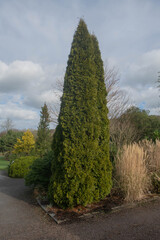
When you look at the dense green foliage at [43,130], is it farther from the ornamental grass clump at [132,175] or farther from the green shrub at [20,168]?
the ornamental grass clump at [132,175]

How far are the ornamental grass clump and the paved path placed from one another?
316 millimetres

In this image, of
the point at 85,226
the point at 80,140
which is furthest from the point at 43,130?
the point at 85,226

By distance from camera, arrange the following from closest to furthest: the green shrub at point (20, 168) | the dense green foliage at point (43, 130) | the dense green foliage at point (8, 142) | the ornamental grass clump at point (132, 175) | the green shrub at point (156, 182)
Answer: the ornamental grass clump at point (132, 175) < the green shrub at point (156, 182) < the green shrub at point (20, 168) < the dense green foliage at point (43, 130) < the dense green foliage at point (8, 142)

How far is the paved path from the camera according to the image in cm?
252

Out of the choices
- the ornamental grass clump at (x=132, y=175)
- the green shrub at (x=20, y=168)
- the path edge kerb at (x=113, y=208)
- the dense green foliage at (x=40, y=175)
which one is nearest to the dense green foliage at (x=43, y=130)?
the green shrub at (x=20, y=168)

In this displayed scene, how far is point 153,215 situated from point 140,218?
317mm

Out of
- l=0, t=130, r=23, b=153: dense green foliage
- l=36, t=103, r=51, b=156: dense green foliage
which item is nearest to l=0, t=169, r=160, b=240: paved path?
l=36, t=103, r=51, b=156: dense green foliage

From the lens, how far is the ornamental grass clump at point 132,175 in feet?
12.5

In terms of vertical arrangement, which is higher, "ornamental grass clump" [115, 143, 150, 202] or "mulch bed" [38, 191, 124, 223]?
"ornamental grass clump" [115, 143, 150, 202]

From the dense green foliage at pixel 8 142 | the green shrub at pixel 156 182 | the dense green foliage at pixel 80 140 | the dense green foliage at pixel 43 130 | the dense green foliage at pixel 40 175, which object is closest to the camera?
the dense green foliage at pixel 80 140

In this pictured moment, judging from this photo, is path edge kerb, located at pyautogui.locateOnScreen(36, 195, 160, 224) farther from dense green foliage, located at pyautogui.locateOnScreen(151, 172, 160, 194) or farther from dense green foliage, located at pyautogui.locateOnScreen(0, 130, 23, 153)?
dense green foliage, located at pyautogui.locateOnScreen(0, 130, 23, 153)

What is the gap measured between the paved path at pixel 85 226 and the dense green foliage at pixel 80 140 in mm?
535

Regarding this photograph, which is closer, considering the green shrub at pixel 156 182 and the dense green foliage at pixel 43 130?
the green shrub at pixel 156 182

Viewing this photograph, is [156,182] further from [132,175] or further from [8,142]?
[8,142]
